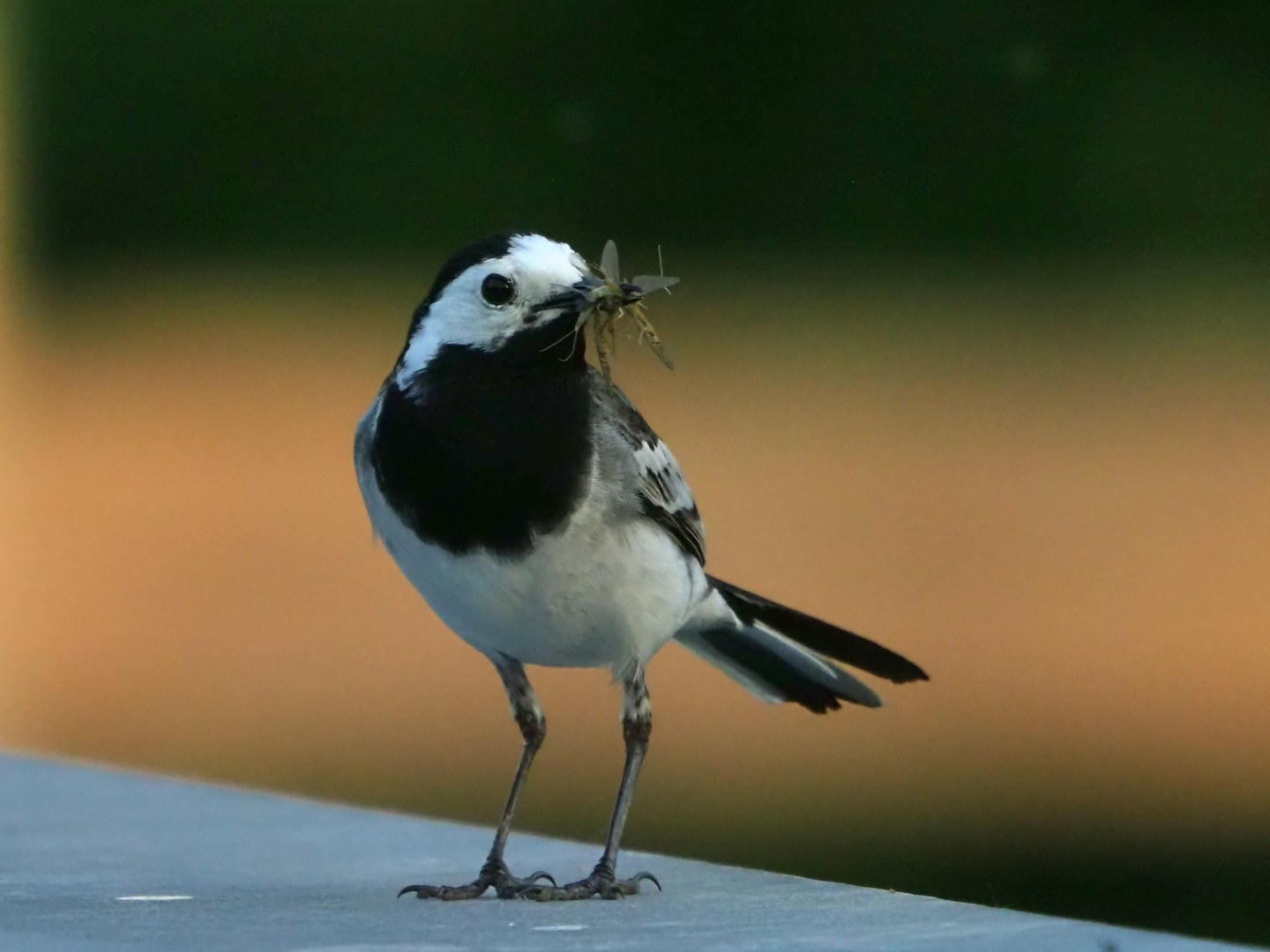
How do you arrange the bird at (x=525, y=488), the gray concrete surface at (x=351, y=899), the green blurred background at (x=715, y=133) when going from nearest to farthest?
1. the gray concrete surface at (x=351, y=899)
2. the bird at (x=525, y=488)
3. the green blurred background at (x=715, y=133)

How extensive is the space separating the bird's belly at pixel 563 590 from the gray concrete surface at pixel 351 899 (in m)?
0.37

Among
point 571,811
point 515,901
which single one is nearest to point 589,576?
point 515,901

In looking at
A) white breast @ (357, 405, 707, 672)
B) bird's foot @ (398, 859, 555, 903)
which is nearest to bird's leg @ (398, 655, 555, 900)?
bird's foot @ (398, 859, 555, 903)

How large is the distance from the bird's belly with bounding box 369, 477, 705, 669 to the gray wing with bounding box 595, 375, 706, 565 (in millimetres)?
40

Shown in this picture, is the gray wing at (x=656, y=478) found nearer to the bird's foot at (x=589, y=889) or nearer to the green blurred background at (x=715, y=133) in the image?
the bird's foot at (x=589, y=889)

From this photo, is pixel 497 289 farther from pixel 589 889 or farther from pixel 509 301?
pixel 589 889

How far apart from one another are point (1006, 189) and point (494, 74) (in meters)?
2.50

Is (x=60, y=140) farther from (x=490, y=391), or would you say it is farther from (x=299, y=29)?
(x=490, y=391)

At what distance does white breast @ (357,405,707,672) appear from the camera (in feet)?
8.34

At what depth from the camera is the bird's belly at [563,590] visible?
2.54m

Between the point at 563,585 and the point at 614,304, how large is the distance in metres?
0.40

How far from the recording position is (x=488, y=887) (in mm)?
2631

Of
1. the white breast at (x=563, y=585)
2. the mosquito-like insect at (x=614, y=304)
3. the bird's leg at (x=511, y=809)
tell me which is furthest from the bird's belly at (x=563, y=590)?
the mosquito-like insect at (x=614, y=304)

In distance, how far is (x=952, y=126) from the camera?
8.63 metres
